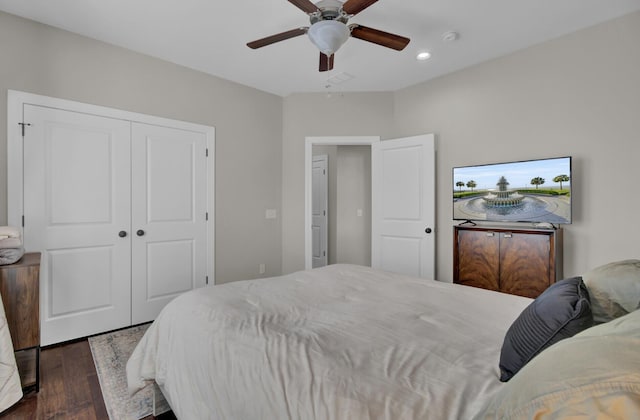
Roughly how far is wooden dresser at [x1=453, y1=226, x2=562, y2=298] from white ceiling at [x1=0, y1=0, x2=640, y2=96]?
1756 millimetres

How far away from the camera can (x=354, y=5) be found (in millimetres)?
1972

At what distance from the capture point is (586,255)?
278 centimetres

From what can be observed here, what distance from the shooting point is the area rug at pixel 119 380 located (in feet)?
5.96

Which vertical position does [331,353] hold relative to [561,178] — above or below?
below

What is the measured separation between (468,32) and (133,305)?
→ 404 centimetres

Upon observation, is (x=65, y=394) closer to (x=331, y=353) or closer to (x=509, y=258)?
(x=331, y=353)

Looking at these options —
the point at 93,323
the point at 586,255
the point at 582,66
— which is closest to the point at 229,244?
the point at 93,323

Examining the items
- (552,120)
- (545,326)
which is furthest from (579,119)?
(545,326)

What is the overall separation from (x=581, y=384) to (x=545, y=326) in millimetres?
451

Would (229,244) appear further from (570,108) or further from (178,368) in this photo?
(570,108)

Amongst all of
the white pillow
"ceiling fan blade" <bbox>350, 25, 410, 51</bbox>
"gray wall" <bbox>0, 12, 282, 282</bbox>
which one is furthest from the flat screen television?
the white pillow

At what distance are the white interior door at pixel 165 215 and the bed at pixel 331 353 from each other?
1.72 meters

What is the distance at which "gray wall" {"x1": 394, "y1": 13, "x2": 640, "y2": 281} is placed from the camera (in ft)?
8.50

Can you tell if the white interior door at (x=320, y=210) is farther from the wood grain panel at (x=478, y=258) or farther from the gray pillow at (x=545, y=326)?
the gray pillow at (x=545, y=326)
